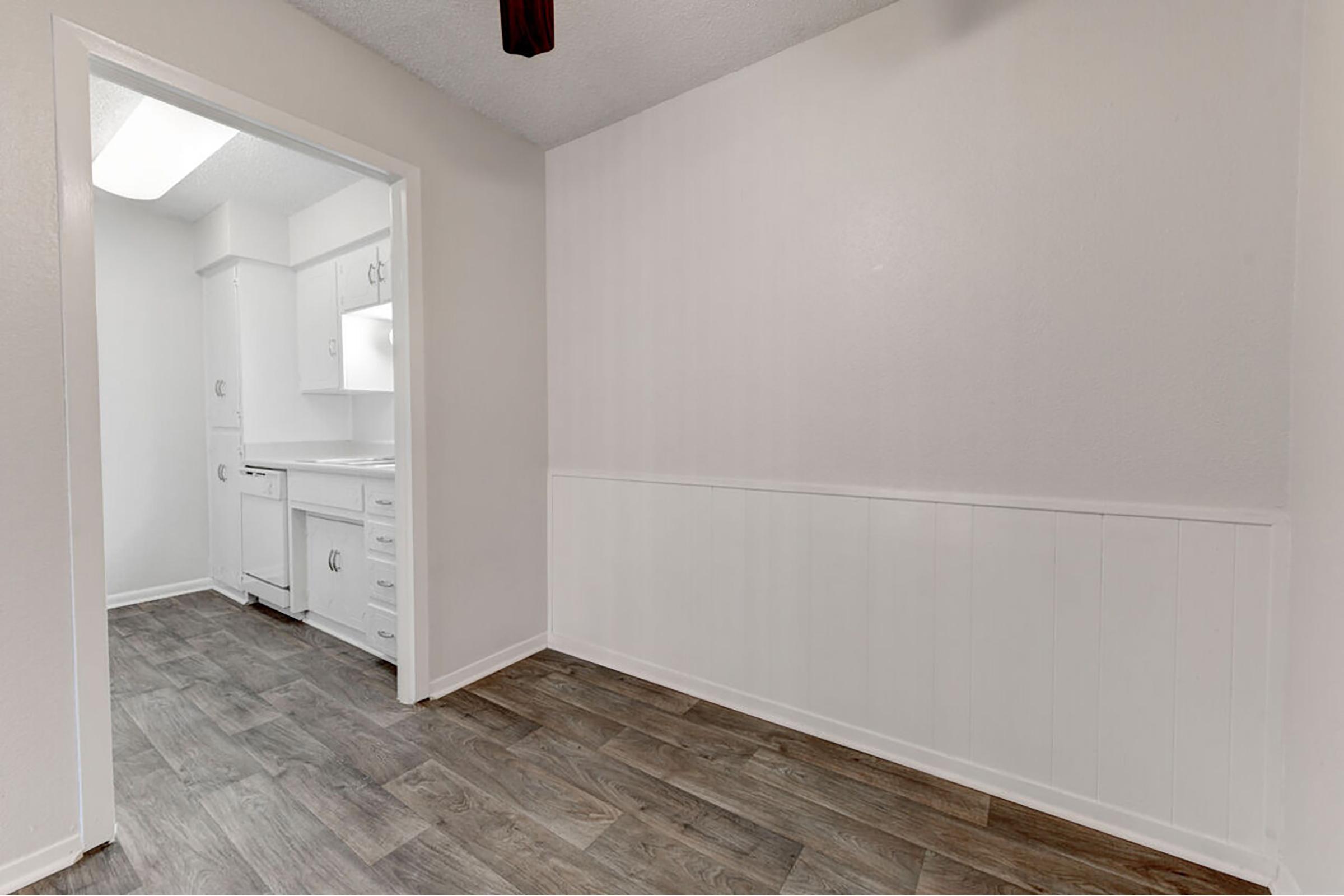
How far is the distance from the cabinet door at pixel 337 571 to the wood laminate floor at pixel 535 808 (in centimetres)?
47

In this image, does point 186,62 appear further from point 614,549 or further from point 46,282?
point 614,549

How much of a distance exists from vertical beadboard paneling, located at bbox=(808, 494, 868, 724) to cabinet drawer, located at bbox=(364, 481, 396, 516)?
1.80 metres

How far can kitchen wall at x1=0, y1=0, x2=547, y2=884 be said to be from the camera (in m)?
1.35

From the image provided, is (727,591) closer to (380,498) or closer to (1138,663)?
(1138,663)

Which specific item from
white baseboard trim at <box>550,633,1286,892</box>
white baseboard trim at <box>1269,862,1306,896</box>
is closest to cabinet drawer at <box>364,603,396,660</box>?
white baseboard trim at <box>550,633,1286,892</box>

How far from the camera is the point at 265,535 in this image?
331 cm

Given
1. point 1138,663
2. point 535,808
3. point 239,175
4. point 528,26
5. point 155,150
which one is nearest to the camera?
point 528,26

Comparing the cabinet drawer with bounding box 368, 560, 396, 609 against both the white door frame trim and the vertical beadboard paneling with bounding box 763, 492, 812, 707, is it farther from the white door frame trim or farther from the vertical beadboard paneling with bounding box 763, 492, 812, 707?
the vertical beadboard paneling with bounding box 763, 492, 812, 707

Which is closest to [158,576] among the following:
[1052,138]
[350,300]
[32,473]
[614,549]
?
[350,300]

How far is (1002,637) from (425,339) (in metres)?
2.26

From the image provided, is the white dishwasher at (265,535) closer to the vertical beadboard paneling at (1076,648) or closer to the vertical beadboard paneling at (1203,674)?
the vertical beadboard paneling at (1076,648)

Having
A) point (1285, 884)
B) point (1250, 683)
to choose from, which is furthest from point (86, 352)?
point (1285, 884)

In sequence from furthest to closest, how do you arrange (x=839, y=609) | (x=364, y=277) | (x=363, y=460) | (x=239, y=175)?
(x=363, y=460), (x=364, y=277), (x=239, y=175), (x=839, y=609)

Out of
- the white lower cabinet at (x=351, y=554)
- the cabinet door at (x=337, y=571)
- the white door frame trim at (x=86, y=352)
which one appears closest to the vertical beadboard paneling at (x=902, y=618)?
the white lower cabinet at (x=351, y=554)
